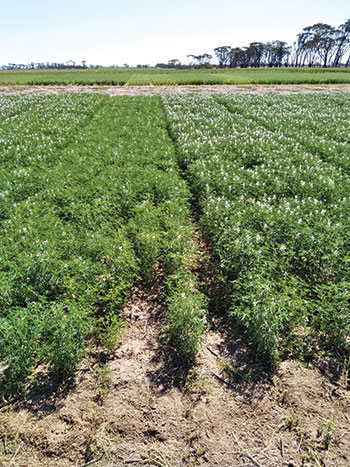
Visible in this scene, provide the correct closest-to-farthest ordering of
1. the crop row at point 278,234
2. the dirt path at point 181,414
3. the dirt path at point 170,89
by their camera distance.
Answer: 1. the dirt path at point 181,414
2. the crop row at point 278,234
3. the dirt path at point 170,89

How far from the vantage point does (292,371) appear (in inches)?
149

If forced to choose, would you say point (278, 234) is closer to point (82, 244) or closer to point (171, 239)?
point (171, 239)

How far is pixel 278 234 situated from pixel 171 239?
239 cm

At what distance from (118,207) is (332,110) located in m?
21.8

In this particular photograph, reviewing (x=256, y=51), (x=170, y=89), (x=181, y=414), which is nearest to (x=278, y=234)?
(x=181, y=414)

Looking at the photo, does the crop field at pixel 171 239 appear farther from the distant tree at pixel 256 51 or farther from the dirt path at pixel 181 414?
the distant tree at pixel 256 51

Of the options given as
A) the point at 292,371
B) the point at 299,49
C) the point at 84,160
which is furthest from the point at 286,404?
the point at 299,49

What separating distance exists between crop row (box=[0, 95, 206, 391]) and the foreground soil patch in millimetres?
385

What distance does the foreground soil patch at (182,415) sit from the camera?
2949mm

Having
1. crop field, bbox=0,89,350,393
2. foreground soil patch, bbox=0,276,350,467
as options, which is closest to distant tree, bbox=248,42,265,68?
crop field, bbox=0,89,350,393

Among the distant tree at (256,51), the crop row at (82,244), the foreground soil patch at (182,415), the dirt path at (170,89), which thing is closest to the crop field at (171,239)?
the crop row at (82,244)

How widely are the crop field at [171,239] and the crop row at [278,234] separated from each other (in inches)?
1.4

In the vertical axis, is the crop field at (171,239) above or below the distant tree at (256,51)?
below

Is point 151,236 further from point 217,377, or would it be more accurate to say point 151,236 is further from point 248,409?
point 248,409
